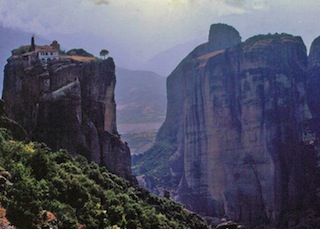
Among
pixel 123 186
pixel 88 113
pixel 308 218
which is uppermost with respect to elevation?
pixel 88 113

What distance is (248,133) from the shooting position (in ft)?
337

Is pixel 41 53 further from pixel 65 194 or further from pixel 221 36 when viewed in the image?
pixel 221 36

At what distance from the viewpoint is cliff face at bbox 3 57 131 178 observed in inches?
2317

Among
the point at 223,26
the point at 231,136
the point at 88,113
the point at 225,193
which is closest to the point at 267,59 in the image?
the point at 231,136

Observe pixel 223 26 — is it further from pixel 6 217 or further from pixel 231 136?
pixel 6 217

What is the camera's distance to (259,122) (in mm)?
101312

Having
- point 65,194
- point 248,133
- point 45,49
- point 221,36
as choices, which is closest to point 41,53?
point 45,49

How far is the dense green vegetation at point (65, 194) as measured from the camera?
32.7 meters

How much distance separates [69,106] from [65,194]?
64.4ft

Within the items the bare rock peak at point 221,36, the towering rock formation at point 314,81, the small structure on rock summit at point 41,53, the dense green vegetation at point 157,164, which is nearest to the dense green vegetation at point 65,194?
the small structure on rock summit at point 41,53

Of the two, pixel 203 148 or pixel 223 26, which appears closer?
pixel 203 148

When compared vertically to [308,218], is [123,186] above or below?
above

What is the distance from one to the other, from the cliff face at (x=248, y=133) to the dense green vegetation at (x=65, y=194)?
4386 cm

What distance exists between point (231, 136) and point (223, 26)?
33136 millimetres
